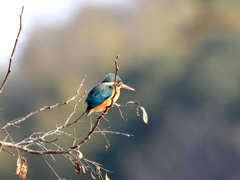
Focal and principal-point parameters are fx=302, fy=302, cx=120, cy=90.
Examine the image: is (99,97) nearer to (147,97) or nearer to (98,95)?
→ (98,95)

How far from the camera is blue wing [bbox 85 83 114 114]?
2.76 metres

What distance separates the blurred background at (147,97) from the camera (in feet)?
78.3

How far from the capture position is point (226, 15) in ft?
116

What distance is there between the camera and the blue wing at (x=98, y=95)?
276 centimetres

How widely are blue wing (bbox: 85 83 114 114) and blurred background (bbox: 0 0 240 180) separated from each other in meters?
18.8

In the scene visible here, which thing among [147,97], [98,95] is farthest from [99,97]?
[147,97]

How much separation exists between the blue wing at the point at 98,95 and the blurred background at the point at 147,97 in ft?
61.6

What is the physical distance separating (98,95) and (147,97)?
24.6m

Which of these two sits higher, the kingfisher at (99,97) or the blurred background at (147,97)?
the kingfisher at (99,97)

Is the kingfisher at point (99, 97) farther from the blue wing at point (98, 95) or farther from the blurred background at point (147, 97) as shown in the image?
the blurred background at point (147, 97)

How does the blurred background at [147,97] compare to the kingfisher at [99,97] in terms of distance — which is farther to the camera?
the blurred background at [147,97]

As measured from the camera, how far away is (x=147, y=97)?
2730 cm

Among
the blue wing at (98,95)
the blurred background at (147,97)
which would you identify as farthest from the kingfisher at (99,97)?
the blurred background at (147,97)

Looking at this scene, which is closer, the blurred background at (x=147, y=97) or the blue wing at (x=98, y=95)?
the blue wing at (x=98, y=95)
